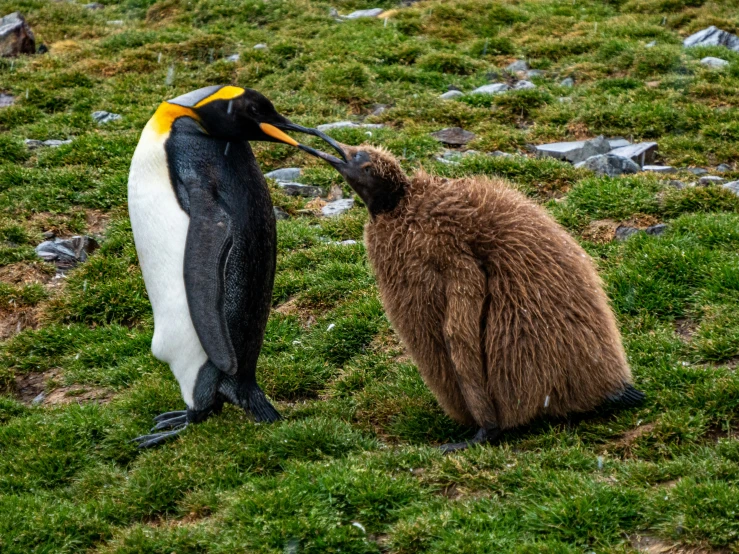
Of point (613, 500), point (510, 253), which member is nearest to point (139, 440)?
point (510, 253)

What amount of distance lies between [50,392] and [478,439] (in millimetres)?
3005

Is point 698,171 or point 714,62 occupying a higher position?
point 714,62

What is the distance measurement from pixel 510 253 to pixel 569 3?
32.7 ft

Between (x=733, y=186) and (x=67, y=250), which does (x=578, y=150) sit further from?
(x=67, y=250)

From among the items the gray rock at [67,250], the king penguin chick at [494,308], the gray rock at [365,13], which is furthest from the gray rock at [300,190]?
the gray rock at [365,13]

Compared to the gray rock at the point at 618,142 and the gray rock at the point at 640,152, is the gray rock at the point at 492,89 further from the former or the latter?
the gray rock at the point at 640,152

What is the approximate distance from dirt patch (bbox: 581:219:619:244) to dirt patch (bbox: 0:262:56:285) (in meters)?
4.17

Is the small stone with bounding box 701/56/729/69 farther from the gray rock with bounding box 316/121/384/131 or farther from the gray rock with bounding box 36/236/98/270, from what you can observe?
Answer: the gray rock with bounding box 36/236/98/270

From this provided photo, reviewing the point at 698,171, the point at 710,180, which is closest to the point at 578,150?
the point at 698,171

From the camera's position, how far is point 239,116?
5168 millimetres

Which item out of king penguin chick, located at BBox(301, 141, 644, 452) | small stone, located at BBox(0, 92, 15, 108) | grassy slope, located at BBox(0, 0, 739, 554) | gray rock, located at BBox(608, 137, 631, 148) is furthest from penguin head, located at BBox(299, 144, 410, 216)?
small stone, located at BBox(0, 92, 15, 108)

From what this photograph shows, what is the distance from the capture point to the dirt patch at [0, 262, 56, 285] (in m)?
7.16

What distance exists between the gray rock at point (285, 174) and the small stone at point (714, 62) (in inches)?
193

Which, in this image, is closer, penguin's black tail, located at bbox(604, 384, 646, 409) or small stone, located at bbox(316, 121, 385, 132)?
penguin's black tail, located at bbox(604, 384, 646, 409)
